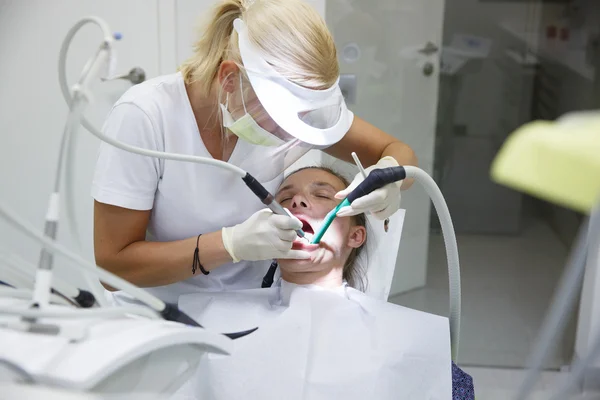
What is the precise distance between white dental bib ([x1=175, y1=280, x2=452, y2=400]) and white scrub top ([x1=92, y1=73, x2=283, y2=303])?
165mm

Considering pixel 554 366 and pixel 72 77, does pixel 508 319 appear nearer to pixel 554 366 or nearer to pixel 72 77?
pixel 554 366

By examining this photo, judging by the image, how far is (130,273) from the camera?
1.52m

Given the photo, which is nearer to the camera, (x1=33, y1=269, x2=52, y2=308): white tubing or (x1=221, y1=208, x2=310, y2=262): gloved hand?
(x1=33, y1=269, x2=52, y2=308): white tubing

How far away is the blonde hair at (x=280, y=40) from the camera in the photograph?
1340mm

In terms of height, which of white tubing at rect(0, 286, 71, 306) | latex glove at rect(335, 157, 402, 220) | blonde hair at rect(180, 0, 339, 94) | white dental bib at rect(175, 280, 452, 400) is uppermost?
blonde hair at rect(180, 0, 339, 94)

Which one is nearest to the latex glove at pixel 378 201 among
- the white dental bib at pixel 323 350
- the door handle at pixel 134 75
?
the white dental bib at pixel 323 350

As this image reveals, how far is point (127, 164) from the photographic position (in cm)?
148

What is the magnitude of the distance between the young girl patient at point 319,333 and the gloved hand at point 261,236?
6.3 inches

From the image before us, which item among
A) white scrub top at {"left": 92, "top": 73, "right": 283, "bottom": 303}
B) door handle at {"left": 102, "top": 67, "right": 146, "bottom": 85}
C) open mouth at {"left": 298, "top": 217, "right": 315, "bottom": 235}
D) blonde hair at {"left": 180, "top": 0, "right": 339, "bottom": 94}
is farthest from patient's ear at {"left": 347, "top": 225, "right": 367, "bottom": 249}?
door handle at {"left": 102, "top": 67, "right": 146, "bottom": 85}

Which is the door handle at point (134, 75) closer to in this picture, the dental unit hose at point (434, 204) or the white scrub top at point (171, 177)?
the white scrub top at point (171, 177)

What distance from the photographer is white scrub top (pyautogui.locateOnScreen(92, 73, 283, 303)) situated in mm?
1472

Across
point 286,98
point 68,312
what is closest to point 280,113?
point 286,98

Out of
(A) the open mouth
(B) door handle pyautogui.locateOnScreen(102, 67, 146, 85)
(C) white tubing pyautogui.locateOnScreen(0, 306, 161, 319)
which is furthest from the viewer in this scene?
(B) door handle pyautogui.locateOnScreen(102, 67, 146, 85)

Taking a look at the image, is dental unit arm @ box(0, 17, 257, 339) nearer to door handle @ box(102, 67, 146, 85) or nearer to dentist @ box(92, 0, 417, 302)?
dentist @ box(92, 0, 417, 302)
